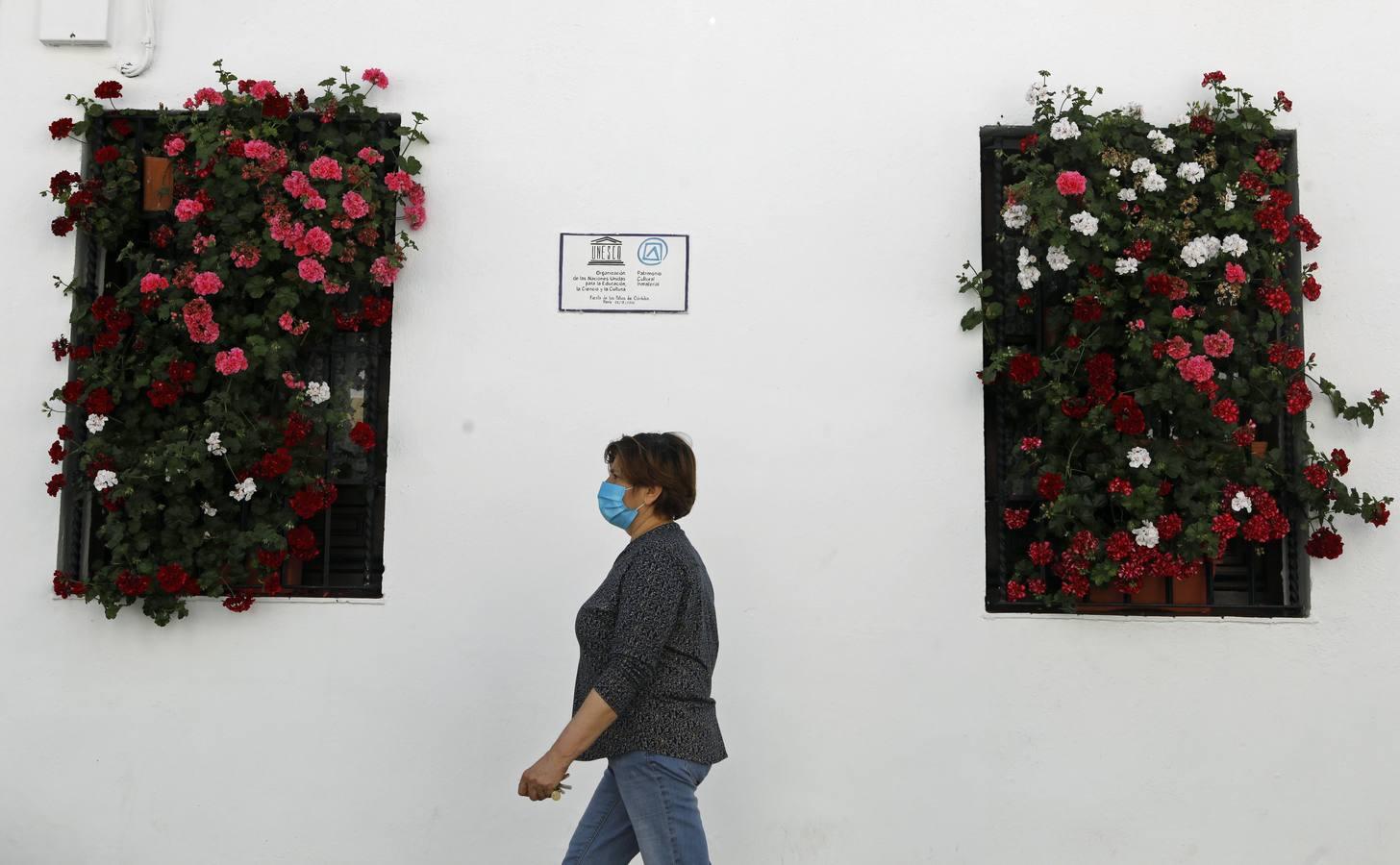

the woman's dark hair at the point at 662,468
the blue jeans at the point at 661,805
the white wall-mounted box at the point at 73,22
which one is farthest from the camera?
the white wall-mounted box at the point at 73,22

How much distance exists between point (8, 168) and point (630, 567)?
286 cm

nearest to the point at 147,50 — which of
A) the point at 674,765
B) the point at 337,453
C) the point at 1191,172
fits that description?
the point at 337,453

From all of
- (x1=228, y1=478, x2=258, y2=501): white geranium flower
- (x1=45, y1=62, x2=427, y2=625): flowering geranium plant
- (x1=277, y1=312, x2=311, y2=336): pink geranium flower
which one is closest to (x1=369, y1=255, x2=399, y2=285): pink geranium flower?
(x1=45, y1=62, x2=427, y2=625): flowering geranium plant

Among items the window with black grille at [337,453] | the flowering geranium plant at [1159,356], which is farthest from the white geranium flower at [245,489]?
the flowering geranium plant at [1159,356]

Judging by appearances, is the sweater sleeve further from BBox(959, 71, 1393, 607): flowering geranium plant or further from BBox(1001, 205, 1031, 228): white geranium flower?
BBox(1001, 205, 1031, 228): white geranium flower

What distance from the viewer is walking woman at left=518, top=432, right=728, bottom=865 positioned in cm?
291

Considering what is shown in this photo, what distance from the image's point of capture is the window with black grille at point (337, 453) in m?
4.21

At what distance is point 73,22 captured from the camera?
4270 mm

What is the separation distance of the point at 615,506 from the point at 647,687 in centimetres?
49

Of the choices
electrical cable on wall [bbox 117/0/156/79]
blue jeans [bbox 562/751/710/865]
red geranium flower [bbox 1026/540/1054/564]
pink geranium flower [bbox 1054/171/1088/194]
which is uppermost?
electrical cable on wall [bbox 117/0/156/79]

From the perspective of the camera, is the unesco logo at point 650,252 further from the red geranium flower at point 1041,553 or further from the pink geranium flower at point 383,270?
the red geranium flower at point 1041,553

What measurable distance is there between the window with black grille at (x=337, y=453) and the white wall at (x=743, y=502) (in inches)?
4.0

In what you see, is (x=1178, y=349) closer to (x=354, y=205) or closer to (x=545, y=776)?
(x=545, y=776)

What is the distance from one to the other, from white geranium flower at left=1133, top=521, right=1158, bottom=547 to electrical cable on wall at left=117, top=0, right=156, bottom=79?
3.75 metres
